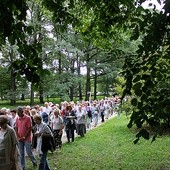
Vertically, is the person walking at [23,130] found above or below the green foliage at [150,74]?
below

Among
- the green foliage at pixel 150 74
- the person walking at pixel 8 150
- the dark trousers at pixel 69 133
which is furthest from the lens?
the dark trousers at pixel 69 133

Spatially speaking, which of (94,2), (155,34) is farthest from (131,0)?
(155,34)

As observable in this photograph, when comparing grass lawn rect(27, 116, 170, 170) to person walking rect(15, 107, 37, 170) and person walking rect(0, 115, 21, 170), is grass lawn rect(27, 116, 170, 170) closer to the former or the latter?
person walking rect(15, 107, 37, 170)

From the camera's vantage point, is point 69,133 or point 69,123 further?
point 69,133

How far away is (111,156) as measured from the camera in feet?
49.6

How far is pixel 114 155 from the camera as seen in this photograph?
15.3 m

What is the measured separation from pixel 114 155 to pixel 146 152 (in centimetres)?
129

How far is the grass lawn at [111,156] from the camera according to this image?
13070 millimetres

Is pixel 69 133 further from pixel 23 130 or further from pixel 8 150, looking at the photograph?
pixel 8 150

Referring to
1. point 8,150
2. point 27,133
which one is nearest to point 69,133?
point 27,133

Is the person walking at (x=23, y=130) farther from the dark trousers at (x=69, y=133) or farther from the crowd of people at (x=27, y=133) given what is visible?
the dark trousers at (x=69, y=133)

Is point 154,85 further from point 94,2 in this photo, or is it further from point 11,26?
point 94,2

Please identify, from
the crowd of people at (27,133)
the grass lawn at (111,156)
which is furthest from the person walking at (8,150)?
the grass lawn at (111,156)

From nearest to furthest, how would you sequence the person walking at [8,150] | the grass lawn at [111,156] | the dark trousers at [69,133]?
the person walking at [8,150] → the grass lawn at [111,156] → the dark trousers at [69,133]
